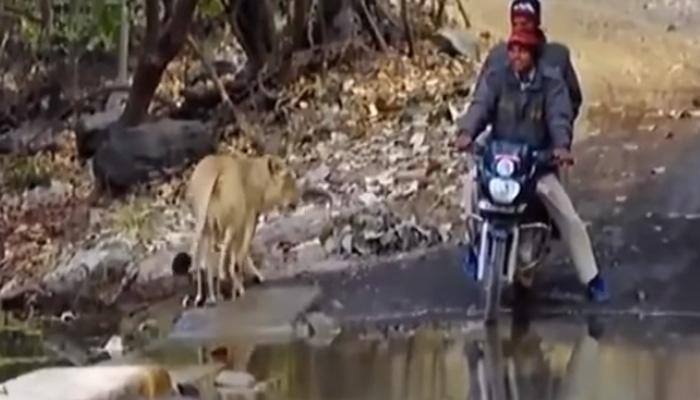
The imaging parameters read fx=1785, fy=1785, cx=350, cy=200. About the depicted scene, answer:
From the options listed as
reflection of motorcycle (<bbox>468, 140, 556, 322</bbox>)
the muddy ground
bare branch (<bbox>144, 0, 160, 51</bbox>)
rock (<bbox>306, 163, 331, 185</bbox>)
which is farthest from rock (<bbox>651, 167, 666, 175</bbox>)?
bare branch (<bbox>144, 0, 160, 51</bbox>)

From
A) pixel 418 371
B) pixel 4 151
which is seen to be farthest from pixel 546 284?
pixel 4 151

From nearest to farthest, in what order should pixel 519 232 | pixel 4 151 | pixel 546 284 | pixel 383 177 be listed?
pixel 519 232, pixel 546 284, pixel 383 177, pixel 4 151

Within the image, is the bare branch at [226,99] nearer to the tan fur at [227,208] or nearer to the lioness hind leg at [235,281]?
the tan fur at [227,208]

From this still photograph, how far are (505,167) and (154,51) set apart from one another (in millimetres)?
3923

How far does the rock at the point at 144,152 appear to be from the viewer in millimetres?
10859

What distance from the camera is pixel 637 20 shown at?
11.1 metres

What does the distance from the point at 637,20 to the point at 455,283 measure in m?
2.97

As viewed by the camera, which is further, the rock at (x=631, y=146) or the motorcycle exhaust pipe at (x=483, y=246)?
the rock at (x=631, y=146)

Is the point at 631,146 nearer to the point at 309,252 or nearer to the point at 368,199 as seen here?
the point at 368,199

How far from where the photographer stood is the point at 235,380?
6.72m

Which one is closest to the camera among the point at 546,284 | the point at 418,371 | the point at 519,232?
the point at 418,371

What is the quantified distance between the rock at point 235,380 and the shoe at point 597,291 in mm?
2120

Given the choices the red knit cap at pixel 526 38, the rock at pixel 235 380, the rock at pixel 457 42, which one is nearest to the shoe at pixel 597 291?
the red knit cap at pixel 526 38

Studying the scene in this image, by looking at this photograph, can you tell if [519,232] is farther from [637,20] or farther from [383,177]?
[637,20]
